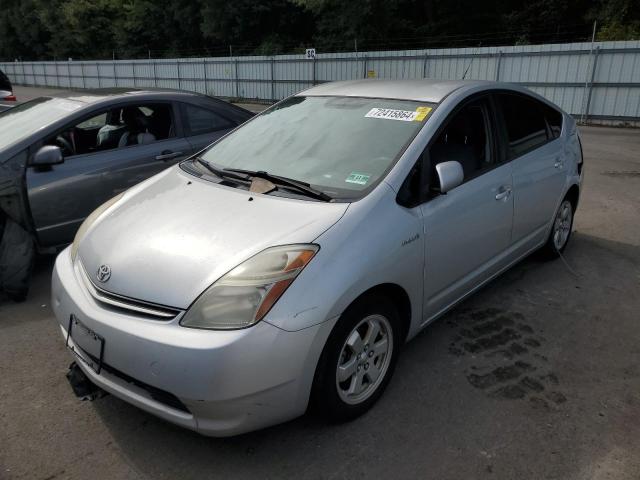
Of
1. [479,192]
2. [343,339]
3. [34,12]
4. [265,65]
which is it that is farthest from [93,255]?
[34,12]

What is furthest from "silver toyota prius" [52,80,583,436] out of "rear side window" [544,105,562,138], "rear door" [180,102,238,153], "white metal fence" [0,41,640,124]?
"white metal fence" [0,41,640,124]

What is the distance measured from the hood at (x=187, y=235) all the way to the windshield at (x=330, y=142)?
12.3 inches

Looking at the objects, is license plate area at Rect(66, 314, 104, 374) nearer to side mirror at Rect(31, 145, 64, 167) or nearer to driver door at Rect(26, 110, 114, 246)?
driver door at Rect(26, 110, 114, 246)

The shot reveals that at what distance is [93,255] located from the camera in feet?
8.99

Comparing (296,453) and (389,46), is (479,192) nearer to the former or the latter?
(296,453)

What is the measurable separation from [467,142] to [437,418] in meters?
1.75

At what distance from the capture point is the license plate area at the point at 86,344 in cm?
242

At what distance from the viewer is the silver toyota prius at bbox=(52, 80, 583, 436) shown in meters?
2.25

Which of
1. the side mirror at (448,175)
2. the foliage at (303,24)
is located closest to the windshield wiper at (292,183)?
the side mirror at (448,175)

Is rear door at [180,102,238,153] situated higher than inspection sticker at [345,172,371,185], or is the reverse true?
inspection sticker at [345,172,371,185]

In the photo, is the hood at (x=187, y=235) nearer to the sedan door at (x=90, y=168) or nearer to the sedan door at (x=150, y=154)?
the sedan door at (x=90, y=168)

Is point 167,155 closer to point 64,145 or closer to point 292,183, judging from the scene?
point 64,145

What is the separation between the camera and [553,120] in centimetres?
460

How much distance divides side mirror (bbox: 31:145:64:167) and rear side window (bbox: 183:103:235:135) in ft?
4.40
